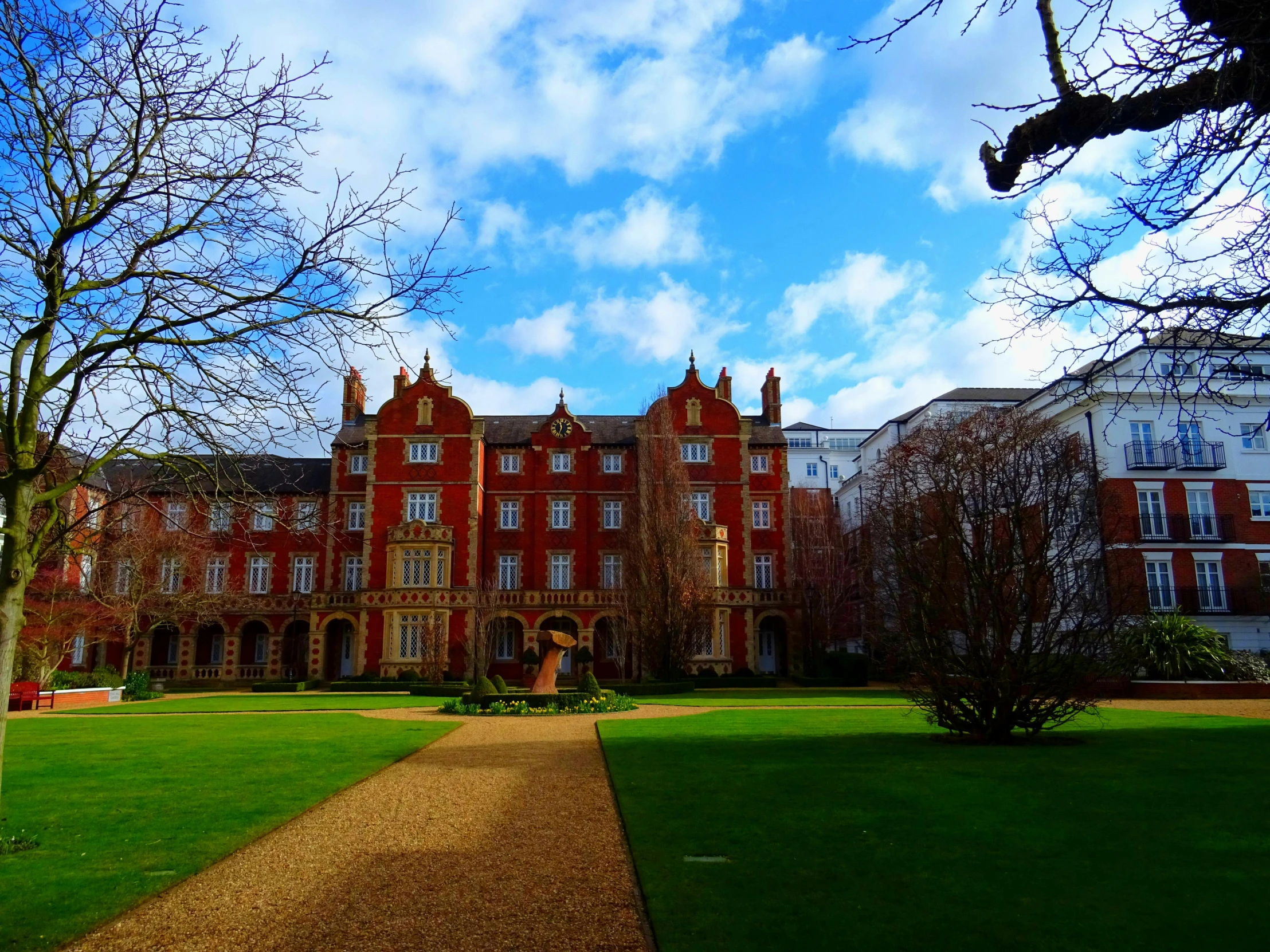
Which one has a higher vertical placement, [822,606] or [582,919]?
[822,606]

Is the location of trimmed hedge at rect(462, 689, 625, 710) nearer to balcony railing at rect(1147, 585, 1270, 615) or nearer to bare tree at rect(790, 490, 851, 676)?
bare tree at rect(790, 490, 851, 676)

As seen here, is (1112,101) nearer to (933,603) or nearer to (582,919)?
(582,919)

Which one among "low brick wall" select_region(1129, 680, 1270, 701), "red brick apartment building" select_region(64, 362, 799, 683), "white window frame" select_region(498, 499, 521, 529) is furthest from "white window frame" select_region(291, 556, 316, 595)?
"low brick wall" select_region(1129, 680, 1270, 701)

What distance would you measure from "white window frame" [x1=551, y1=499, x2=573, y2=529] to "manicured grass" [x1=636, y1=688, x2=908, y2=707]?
12.9 m

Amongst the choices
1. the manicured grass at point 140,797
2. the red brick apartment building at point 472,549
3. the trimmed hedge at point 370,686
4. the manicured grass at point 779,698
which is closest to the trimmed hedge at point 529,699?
the manicured grass at point 140,797

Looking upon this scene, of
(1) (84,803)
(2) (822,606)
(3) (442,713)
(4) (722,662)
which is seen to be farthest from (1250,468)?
(1) (84,803)

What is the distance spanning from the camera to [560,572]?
1884 inches

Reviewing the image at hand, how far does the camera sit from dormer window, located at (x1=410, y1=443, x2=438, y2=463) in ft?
155

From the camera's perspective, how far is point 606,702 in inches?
1023

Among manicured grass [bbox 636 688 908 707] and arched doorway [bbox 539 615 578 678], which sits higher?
arched doorway [bbox 539 615 578 678]

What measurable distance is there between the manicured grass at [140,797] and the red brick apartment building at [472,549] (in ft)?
79.7

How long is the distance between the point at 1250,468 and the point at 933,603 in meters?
31.0

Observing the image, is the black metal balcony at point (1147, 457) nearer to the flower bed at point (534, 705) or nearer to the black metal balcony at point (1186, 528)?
the black metal balcony at point (1186, 528)

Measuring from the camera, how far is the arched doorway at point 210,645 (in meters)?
48.4
